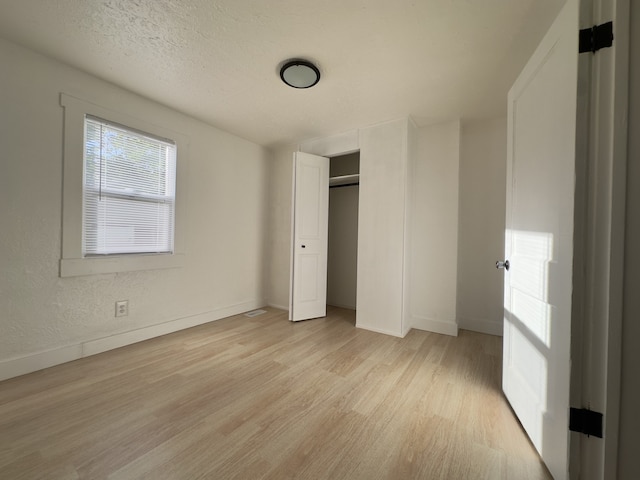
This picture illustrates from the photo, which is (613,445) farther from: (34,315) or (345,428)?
(34,315)

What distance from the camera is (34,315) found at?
74.4 inches

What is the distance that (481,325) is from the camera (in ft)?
9.37

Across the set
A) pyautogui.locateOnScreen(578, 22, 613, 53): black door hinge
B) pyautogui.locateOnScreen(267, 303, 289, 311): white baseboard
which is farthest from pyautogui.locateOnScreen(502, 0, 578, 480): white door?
pyautogui.locateOnScreen(267, 303, 289, 311): white baseboard

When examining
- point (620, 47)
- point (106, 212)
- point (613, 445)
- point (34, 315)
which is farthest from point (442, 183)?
point (34, 315)

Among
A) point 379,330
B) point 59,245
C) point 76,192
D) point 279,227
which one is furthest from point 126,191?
point 379,330

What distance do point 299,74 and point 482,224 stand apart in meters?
2.54

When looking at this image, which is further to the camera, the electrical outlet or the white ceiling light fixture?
the electrical outlet

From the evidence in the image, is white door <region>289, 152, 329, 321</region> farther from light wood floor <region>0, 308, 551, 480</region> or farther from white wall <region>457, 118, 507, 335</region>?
white wall <region>457, 118, 507, 335</region>

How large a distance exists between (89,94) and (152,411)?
258 cm

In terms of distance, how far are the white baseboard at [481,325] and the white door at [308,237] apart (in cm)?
174

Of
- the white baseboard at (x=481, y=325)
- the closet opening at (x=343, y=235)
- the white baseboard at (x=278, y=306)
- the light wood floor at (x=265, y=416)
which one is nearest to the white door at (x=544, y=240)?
the light wood floor at (x=265, y=416)

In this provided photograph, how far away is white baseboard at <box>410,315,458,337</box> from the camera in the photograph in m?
2.76

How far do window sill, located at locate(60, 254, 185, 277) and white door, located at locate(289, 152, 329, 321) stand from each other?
1368mm

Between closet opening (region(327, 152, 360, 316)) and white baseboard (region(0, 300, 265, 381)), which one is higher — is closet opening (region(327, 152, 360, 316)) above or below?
above
